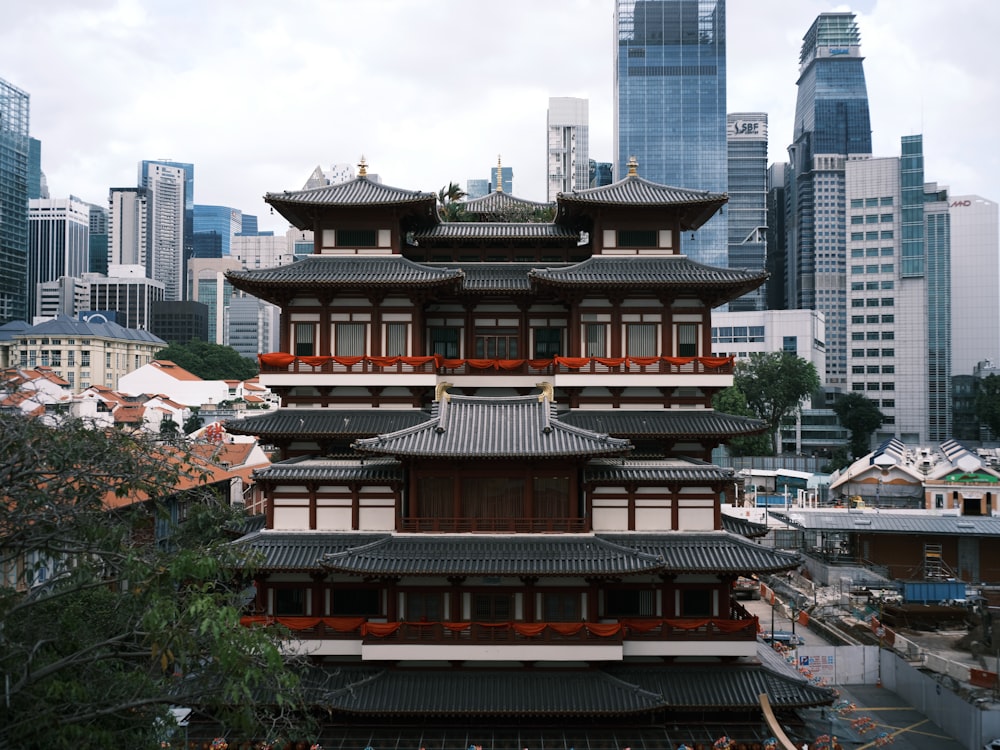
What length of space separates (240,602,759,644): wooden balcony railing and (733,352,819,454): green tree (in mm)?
69030

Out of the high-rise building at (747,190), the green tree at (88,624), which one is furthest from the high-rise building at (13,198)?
the green tree at (88,624)

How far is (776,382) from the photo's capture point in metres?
89.8

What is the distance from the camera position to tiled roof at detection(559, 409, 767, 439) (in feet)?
83.7


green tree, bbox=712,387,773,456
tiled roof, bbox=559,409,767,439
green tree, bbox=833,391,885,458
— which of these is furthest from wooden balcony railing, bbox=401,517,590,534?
green tree, bbox=833,391,885,458

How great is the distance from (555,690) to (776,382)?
75.3 meters

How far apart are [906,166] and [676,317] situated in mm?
116121

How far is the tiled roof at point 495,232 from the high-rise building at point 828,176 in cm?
14917

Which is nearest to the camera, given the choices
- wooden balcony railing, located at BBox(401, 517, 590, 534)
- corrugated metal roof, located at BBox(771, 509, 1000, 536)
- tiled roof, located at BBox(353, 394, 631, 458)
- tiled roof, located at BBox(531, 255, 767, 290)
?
tiled roof, located at BBox(353, 394, 631, 458)

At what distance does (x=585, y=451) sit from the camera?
22.8 metres

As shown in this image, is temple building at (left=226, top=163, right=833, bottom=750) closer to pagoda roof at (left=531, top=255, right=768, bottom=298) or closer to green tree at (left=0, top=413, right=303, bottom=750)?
pagoda roof at (left=531, top=255, right=768, bottom=298)

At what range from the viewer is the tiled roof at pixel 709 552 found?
918 inches

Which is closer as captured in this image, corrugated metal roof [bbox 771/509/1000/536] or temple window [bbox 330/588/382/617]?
temple window [bbox 330/588/382/617]

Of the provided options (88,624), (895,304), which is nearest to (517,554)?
(88,624)

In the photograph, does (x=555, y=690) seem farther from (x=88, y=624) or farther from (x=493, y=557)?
(x=88, y=624)
